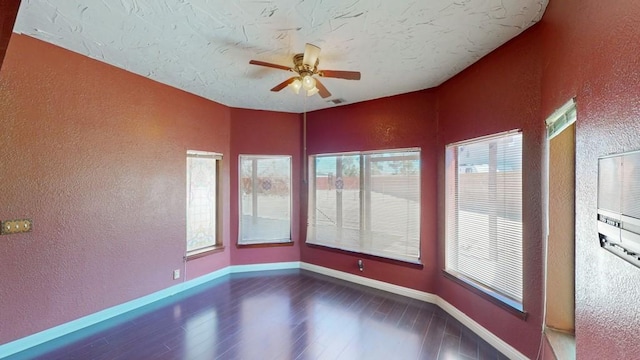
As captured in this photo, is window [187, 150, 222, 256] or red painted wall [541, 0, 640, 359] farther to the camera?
window [187, 150, 222, 256]

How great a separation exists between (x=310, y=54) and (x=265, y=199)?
2.87 m

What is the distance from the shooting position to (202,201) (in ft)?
13.4

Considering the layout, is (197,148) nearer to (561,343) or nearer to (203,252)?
(203,252)

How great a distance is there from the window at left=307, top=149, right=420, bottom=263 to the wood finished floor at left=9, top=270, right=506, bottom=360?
714 millimetres

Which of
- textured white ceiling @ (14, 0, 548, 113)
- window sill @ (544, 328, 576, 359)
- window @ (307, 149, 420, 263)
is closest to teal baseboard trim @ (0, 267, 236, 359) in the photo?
window @ (307, 149, 420, 263)

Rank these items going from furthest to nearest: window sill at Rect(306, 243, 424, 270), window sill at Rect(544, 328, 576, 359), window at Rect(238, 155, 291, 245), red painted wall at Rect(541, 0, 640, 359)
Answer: window at Rect(238, 155, 291, 245), window sill at Rect(306, 243, 424, 270), window sill at Rect(544, 328, 576, 359), red painted wall at Rect(541, 0, 640, 359)

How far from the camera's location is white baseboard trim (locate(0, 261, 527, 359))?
228 centimetres

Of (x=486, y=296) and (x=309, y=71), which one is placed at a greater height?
(x=309, y=71)

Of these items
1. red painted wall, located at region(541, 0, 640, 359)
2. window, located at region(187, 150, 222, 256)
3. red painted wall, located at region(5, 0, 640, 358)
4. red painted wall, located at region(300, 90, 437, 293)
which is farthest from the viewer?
window, located at region(187, 150, 222, 256)

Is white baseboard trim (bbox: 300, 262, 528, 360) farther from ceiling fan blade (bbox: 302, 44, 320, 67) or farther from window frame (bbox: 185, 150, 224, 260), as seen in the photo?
ceiling fan blade (bbox: 302, 44, 320, 67)

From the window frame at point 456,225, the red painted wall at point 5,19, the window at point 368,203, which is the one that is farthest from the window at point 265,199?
the red painted wall at point 5,19

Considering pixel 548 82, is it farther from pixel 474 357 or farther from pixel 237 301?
pixel 237 301

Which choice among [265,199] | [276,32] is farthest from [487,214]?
[265,199]

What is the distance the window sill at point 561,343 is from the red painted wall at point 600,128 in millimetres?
430
